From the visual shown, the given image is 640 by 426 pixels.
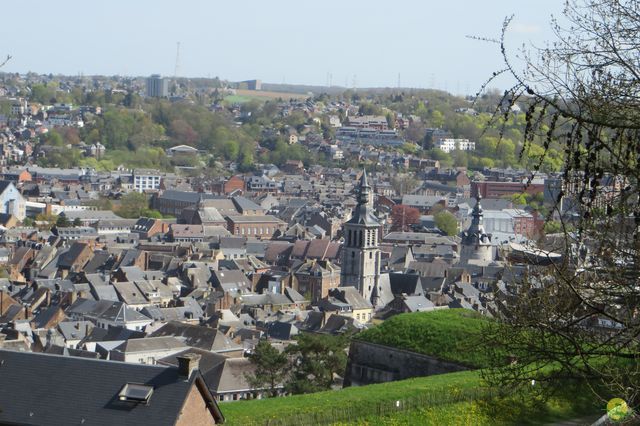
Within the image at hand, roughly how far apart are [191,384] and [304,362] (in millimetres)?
8372

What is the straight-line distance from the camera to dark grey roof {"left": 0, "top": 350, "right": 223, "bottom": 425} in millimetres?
12906

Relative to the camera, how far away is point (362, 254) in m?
46.8

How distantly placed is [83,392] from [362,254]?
3378cm

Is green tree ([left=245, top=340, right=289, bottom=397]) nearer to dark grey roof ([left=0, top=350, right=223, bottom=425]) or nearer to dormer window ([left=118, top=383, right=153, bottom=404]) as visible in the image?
dark grey roof ([left=0, top=350, right=223, bottom=425])

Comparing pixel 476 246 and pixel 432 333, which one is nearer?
pixel 432 333

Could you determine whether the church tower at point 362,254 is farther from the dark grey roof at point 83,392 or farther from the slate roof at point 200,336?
the dark grey roof at point 83,392

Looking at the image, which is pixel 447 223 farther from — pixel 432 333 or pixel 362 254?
pixel 432 333

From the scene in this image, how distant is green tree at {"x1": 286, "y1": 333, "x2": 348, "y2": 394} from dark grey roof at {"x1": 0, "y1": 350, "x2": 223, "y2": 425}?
24.2 feet

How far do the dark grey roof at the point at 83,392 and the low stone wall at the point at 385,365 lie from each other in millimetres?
5281

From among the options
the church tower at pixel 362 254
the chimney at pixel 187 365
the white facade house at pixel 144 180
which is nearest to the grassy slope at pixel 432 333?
the chimney at pixel 187 365

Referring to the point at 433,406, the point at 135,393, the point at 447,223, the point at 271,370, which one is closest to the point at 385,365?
the point at 271,370

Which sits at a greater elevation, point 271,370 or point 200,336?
point 271,370

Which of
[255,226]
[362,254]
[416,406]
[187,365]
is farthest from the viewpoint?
[255,226]

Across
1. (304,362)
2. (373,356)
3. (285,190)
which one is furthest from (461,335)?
(285,190)
